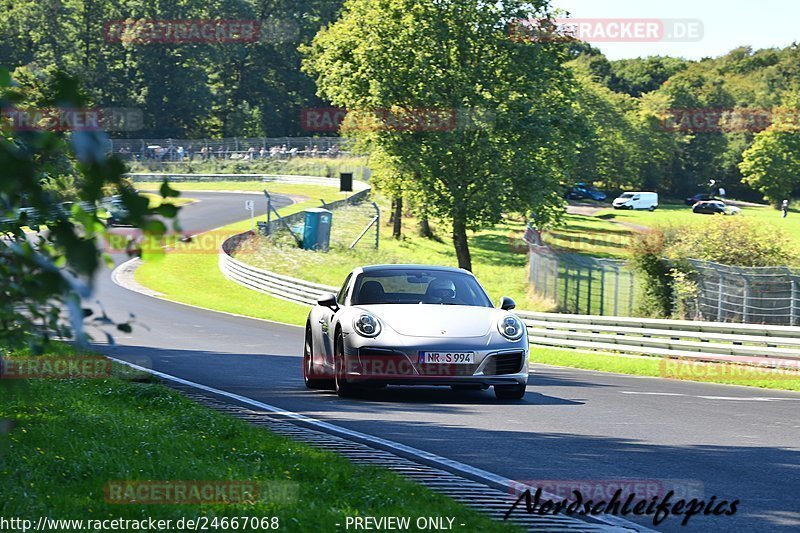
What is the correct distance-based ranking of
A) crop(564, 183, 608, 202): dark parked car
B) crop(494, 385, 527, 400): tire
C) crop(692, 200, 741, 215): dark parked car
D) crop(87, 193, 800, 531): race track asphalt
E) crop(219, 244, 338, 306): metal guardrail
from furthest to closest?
crop(564, 183, 608, 202): dark parked car → crop(692, 200, 741, 215): dark parked car → crop(219, 244, 338, 306): metal guardrail → crop(494, 385, 527, 400): tire → crop(87, 193, 800, 531): race track asphalt

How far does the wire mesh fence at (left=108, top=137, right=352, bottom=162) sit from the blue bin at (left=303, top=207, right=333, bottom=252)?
1852 inches

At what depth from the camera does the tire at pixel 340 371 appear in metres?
12.7

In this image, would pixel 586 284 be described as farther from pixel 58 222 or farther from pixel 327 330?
pixel 58 222

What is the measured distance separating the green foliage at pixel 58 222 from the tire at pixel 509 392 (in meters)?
9.37

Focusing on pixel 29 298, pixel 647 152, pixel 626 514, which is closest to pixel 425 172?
pixel 626 514

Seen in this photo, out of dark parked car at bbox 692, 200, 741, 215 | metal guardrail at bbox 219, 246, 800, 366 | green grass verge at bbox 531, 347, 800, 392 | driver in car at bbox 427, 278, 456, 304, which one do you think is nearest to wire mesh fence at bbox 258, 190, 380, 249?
metal guardrail at bbox 219, 246, 800, 366

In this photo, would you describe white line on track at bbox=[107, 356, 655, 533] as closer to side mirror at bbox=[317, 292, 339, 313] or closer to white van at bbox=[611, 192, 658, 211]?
side mirror at bbox=[317, 292, 339, 313]

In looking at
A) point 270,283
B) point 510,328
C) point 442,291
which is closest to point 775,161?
point 270,283

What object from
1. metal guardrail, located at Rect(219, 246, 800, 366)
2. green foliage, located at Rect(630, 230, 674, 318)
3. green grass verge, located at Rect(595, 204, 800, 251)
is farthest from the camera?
green grass verge, located at Rect(595, 204, 800, 251)

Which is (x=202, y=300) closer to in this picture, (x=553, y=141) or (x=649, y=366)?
(x=553, y=141)

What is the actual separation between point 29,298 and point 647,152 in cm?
12592

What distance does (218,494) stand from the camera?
6.38m

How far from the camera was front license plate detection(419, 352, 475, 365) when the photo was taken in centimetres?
1223

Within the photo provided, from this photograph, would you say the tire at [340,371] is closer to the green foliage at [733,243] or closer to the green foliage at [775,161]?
the green foliage at [733,243]
